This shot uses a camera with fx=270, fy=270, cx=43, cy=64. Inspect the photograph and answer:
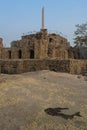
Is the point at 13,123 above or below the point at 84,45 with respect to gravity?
below

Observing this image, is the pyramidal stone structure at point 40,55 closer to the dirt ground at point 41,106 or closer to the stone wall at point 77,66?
the stone wall at point 77,66

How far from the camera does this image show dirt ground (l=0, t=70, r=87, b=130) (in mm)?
11336

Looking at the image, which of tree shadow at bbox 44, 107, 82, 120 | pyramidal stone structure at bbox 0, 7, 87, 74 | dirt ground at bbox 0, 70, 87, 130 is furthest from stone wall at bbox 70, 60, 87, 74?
tree shadow at bbox 44, 107, 82, 120

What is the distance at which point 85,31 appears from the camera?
159ft

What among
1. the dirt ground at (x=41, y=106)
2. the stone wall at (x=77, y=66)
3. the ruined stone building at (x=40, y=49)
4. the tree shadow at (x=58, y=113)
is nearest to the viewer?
the dirt ground at (x=41, y=106)

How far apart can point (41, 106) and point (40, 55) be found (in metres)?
25.0

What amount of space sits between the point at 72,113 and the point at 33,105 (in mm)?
2059

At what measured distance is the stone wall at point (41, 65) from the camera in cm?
2692

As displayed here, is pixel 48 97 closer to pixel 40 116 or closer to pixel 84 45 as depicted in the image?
pixel 40 116

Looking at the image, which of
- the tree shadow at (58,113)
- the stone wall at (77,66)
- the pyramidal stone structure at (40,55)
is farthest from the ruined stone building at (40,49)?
the tree shadow at (58,113)

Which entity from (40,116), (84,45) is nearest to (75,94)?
(40,116)

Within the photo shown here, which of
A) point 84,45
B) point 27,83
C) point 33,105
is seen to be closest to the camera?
point 33,105

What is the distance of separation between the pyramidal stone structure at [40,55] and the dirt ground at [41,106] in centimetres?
857

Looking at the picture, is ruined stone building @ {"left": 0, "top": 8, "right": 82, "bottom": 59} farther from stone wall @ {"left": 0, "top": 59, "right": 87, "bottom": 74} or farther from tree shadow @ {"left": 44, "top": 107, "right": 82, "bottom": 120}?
tree shadow @ {"left": 44, "top": 107, "right": 82, "bottom": 120}
